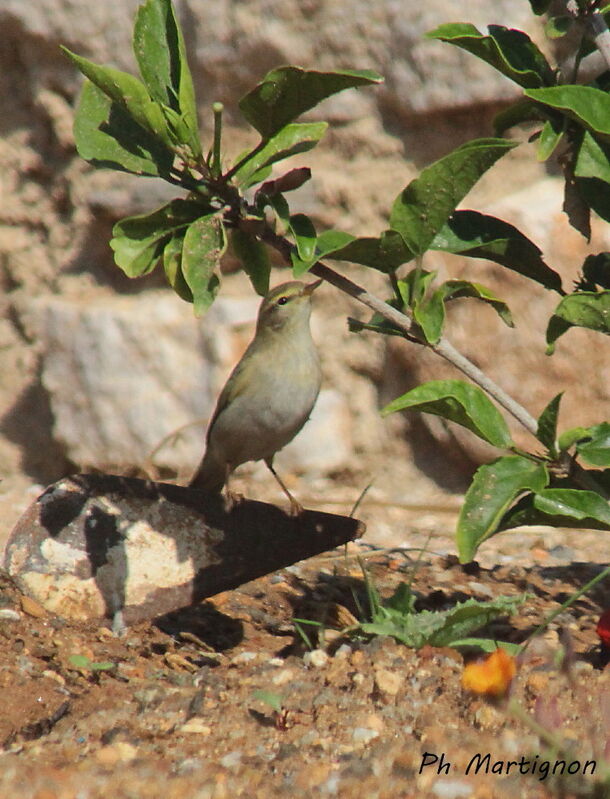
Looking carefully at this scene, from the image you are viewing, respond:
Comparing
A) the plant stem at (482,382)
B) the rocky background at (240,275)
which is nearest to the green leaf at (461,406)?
the plant stem at (482,382)

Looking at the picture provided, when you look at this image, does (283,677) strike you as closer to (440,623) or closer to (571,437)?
(440,623)

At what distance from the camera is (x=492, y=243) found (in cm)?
259

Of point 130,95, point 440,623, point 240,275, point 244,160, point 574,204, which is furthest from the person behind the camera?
point 240,275

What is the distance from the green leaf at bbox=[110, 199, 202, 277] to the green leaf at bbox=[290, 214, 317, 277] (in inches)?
8.5

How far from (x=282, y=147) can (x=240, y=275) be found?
2083 millimetres

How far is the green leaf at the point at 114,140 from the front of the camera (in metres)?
2.38

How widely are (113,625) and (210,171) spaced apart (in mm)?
1347

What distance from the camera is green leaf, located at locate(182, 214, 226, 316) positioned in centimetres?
228

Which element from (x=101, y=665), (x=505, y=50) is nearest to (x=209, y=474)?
(x=101, y=665)

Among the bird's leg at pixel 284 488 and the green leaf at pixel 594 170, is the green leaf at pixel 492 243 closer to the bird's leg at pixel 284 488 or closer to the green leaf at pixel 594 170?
the green leaf at pixel 594 170

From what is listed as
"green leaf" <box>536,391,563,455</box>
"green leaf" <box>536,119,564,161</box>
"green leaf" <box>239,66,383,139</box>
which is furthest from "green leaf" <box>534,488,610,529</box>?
"green leaf" <box>239,66,383,139</box>

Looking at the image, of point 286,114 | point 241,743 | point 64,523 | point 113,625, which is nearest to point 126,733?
point 241,743

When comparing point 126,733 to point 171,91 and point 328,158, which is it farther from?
point 328,158

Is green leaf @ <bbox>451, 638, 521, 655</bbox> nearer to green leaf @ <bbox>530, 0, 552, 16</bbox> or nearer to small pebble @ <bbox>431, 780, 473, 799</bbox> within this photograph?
small pebble @ <bbox>431, 780, 473, 799</bbox>
